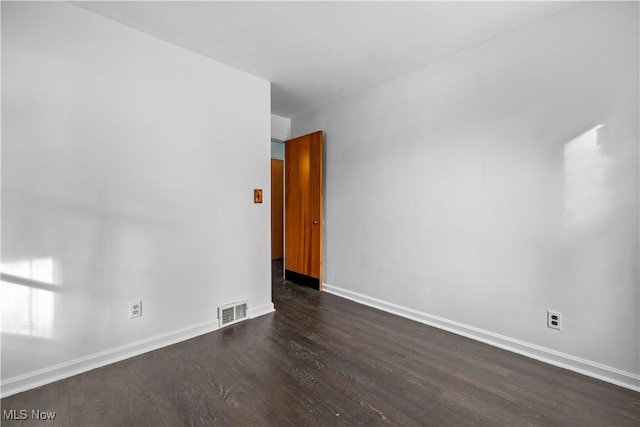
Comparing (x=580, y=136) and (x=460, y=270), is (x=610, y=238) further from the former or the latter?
(x=460, y=270)

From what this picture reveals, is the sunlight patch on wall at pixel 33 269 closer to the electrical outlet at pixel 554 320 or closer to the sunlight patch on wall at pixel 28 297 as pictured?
the sunlight patch on wall at pixel 28 297

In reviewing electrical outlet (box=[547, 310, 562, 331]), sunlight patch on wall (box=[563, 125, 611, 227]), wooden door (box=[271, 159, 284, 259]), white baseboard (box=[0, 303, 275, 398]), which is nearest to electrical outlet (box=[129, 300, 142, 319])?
white baseboard (box=[0, 303, 275, 398])

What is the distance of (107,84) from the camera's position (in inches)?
84.8

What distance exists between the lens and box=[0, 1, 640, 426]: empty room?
180 centimetres

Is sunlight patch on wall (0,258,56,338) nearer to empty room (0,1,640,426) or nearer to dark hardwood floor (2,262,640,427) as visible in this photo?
empty room (0,1,640,426)

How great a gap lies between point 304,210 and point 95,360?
2717 mm

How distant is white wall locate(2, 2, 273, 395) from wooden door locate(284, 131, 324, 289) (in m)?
1.15

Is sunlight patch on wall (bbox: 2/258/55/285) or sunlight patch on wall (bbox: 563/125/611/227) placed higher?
sunlight patch on wall (bbox: 563/125/611/227)

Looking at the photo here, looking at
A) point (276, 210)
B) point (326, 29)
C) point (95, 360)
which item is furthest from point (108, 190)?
point (276, 210)

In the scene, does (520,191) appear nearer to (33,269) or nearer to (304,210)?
(304,210)

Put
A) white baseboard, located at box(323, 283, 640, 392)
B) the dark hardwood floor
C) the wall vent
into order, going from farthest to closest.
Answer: the wall vent → white baseboard, located at box(323, 283, 640, 392) → the dark hardwood floor

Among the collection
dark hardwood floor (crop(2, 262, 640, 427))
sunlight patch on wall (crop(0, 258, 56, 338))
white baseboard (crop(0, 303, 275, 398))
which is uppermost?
sunlight patch on wall (crop(0, 258, 56, 338))

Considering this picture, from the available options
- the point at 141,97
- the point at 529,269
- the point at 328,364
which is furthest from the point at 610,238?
the point at 141,97

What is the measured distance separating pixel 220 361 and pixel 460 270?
2191mm
